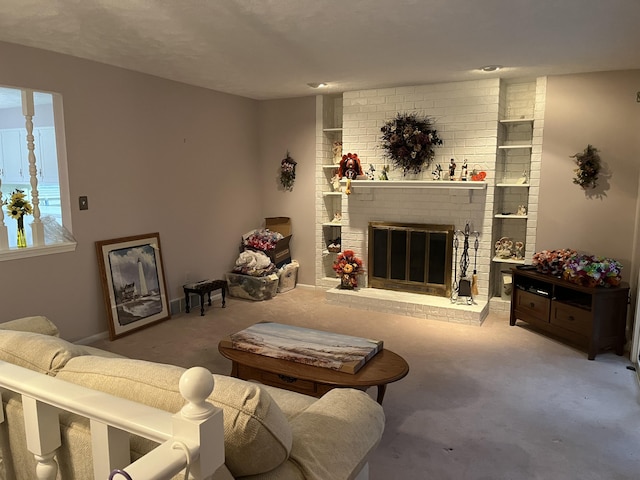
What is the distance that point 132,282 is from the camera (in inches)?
178

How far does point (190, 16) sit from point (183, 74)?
5.72 feet

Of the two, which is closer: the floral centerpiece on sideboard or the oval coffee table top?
the oval coffee table top

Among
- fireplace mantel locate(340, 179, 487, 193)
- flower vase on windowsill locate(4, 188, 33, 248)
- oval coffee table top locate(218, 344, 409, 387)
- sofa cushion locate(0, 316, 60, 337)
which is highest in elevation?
fireplace mantel locate(340, 179, 487, 193)

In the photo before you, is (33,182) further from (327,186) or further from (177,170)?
(327,186)

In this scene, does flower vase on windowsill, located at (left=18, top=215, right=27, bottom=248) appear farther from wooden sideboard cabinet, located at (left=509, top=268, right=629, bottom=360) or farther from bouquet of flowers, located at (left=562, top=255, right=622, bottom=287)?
bouquet of flowers, located at (left=562, top=255, right=622, bottom=287)

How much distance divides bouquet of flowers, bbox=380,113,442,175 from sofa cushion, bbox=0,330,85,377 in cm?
414

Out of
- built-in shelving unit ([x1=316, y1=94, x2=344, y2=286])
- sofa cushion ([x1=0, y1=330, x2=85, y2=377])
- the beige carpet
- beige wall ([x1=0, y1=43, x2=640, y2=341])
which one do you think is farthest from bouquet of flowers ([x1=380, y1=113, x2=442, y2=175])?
sofa cushion ([x1=0, y1=330, x2=85, y2=377])

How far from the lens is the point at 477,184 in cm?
477

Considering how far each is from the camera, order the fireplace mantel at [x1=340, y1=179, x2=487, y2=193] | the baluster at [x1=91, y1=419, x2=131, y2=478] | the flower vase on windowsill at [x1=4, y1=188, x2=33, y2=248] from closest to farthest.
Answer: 1. the baluster at [x1=91, y1=419, x2=131, y2=478]
2. the flower vase on windowsill at [x1=4, y1=188, x2=33, y2=248]
3. the fireplace mantel at [x1=340, y1=179, x2=487, y2=193]

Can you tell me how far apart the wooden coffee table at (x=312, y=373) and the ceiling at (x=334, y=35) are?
2.03 m

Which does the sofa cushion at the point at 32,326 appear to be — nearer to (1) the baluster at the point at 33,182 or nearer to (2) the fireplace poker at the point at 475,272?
(1) the baluster at the point at 33,182

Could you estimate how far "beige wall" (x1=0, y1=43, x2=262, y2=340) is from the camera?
12.5 ft

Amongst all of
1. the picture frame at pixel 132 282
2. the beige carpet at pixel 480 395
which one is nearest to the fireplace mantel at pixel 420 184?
the beige carpet at pixel 480 395

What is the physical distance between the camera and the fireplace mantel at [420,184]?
4.80 metres
